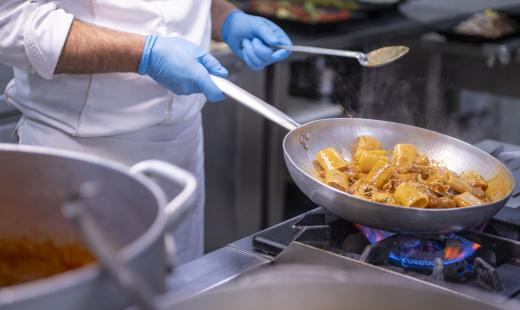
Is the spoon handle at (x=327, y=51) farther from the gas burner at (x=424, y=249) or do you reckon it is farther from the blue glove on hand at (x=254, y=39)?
the gas burner at (x=424, y=249)

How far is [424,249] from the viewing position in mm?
1110

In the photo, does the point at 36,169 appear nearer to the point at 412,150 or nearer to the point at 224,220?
the point at 412,150

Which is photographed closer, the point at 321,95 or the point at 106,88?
the point at 106,88

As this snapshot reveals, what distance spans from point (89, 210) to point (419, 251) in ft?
1.81

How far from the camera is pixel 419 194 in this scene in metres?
1.15

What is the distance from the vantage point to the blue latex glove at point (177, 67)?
145 centimetres

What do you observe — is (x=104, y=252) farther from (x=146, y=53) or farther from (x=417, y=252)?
(x=146, y=53)

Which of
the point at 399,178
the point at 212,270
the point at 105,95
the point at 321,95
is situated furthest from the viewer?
the point at 321,95

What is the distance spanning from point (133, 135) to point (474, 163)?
755mm

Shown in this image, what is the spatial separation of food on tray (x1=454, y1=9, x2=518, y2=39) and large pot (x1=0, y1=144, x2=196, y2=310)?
252 cm

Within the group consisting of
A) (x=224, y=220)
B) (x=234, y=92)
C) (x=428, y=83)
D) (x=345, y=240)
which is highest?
(x=234, y=92)

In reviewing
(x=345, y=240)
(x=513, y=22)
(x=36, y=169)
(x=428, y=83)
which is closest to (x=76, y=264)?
(x=36, y=169)

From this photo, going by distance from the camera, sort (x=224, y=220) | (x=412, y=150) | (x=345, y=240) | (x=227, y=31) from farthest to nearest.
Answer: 1. (x=224, y=220)
2. (x=227, y=31)
3. (x=412, y=150)
4. (x=345, y=240)

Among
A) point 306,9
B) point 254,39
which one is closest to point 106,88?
point 254,39
